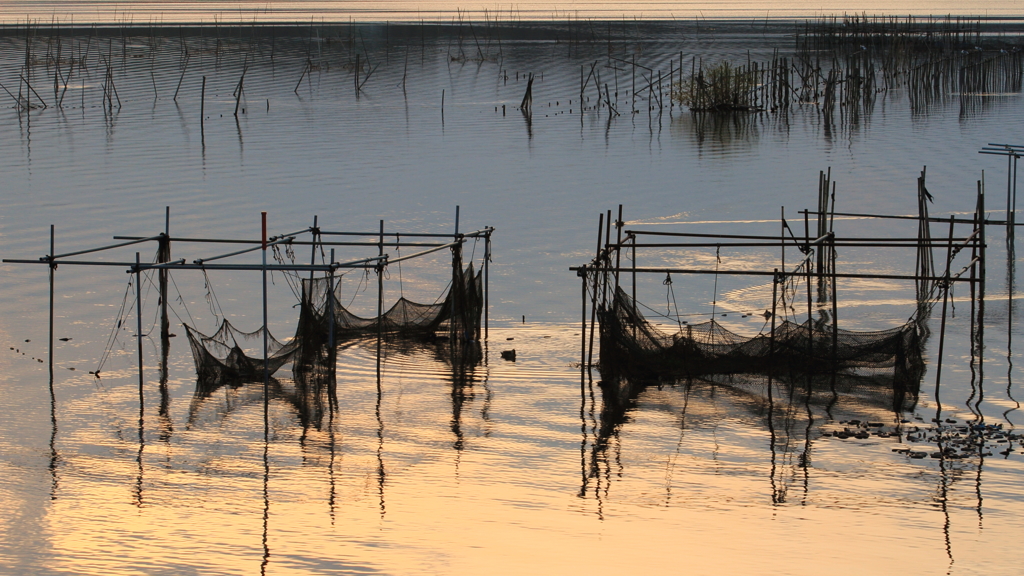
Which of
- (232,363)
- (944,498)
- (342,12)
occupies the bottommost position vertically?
(944,498)

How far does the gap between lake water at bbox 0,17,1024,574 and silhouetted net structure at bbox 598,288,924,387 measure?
0.30 metres

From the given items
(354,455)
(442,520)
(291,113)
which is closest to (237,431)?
(354,455)

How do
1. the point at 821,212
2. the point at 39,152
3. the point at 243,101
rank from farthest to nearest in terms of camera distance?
the point at 243,101
the point at 39,152
the point at 821,212

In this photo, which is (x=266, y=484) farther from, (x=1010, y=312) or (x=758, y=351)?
(x=1010, y=312)

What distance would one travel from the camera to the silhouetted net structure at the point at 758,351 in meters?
11.6

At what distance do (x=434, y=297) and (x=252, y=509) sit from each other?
774cm

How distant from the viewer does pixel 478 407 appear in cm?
1183

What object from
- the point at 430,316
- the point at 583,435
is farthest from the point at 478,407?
the point at 430,316

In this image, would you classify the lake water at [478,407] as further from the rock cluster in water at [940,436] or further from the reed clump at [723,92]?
the reed clump at [723,92]

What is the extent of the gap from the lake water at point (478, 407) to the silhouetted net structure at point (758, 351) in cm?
30

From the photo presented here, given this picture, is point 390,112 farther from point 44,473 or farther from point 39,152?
point 44,473

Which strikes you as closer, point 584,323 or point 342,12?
point 584,323

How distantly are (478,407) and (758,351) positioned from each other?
9.30 feet

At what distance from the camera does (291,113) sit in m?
37.9
